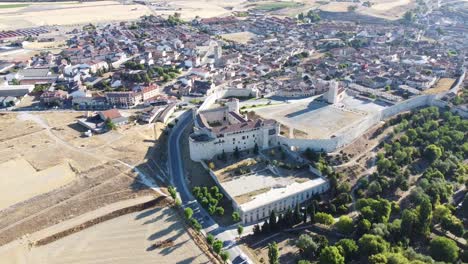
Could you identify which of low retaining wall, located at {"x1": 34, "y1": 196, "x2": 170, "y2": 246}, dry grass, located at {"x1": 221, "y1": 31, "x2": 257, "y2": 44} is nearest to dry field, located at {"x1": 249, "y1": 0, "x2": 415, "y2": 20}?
dry grass, located at {"x1": 221, "y1": 31, "x2": 257, "y2": 44}

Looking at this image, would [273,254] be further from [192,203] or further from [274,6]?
[274,6]

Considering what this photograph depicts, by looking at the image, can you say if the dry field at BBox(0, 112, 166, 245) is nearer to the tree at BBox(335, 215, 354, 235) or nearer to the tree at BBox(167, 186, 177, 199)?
the tree at BBox(167, 186, 177, 199)

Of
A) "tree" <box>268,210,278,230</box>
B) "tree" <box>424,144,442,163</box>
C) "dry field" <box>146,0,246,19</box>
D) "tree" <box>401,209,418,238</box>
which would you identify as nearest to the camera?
"tree" <box>401,209,418,238</box>

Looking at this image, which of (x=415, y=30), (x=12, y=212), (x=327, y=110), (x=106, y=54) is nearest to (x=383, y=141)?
(x=327, y=110)

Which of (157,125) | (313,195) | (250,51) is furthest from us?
(250,51)

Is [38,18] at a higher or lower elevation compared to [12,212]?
higher

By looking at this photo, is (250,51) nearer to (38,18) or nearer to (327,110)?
(327,110)

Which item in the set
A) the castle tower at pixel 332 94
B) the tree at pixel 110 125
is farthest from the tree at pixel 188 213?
the castle tower at pixel 332 94
